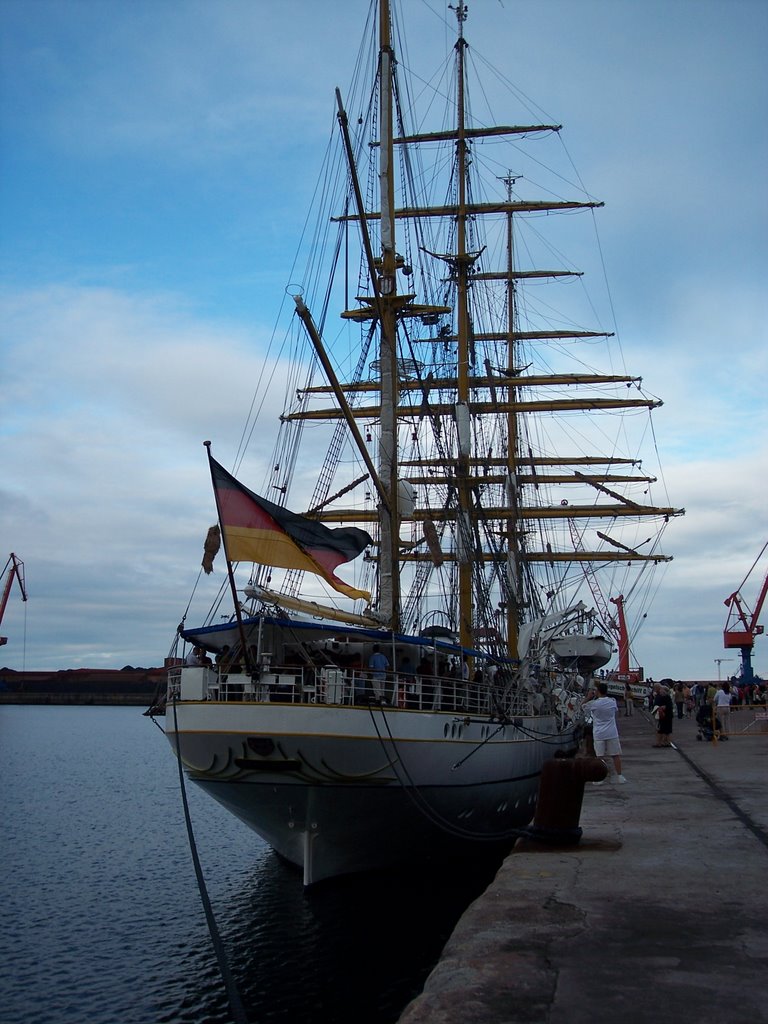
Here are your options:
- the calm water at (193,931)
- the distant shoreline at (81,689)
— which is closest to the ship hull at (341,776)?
the calm water at (193,931)

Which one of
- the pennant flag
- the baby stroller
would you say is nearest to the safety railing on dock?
the baby stroller

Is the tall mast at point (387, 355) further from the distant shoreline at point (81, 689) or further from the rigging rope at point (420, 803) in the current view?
the distant shoreline at point (81, 689)

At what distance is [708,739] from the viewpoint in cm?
2784

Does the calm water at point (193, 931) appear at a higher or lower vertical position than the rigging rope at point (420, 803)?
lower

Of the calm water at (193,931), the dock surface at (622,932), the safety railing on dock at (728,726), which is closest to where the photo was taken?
the dock surface at (622,932)

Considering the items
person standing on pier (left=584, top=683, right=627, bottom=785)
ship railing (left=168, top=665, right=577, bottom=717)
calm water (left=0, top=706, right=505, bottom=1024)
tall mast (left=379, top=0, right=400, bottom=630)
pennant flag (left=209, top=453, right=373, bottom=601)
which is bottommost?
calm water (left=0, top=706, right=505, bottom=1024)

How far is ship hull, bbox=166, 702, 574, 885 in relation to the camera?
16.2m

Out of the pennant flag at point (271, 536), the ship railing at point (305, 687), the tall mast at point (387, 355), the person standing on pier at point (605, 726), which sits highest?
the tall mast at point (387, 355)

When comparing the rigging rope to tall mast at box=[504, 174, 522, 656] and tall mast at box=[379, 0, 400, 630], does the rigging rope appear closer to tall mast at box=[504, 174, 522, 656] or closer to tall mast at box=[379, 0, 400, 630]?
tall mast at box=[379, 0, 400, 630]

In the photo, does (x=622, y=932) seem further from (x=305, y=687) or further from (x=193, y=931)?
(x=193, y=931)

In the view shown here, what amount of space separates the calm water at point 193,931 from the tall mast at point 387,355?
6.43 meters

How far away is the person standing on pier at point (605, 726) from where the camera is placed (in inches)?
608

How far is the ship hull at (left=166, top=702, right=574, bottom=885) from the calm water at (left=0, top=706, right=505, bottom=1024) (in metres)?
0.83

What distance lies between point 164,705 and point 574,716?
18300 mm
